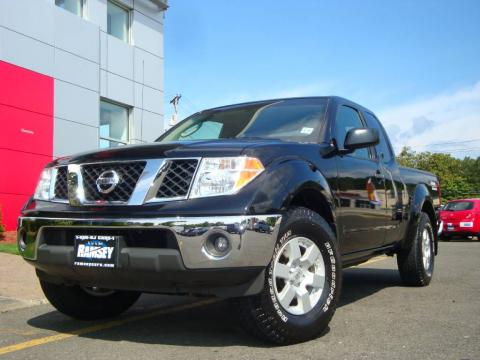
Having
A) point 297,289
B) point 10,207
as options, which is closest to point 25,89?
point 10,207

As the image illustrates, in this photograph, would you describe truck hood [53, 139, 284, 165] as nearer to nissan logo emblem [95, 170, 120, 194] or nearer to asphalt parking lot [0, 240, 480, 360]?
nissan logo emblem [95, 170, 120, 194]

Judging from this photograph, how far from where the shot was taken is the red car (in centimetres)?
1792

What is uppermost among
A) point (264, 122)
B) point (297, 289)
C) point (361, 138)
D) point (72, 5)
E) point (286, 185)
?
point (72, 5)

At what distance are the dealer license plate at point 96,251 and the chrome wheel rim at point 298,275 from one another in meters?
1.00

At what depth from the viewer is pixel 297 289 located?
369 centimetres

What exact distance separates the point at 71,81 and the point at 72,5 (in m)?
2.16

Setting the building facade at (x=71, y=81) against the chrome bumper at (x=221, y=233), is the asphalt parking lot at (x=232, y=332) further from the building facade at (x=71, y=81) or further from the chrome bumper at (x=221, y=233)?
the building facade at (x=71, y=81)

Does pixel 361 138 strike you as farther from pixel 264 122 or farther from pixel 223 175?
pixel 223 175

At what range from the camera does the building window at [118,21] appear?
16484 mm

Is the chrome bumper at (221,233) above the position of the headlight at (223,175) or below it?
below

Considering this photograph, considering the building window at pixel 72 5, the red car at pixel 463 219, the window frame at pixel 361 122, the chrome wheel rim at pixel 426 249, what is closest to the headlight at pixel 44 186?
the window frame at pixel 361 122

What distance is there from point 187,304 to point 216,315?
A: 0.74 m

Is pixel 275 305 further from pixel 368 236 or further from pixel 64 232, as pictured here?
pixel 368 236

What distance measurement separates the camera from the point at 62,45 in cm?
1452
